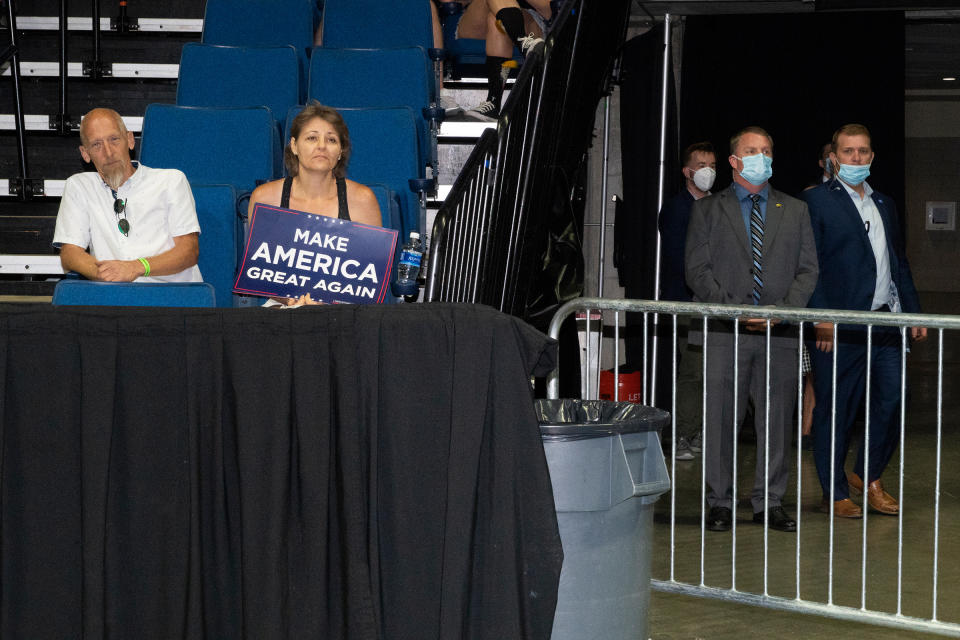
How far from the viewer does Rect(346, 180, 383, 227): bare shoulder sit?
3.92 meters

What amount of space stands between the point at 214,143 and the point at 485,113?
1.58 metres

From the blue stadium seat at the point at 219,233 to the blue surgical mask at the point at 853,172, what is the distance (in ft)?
9.01

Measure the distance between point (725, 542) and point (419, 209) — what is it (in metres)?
1.93

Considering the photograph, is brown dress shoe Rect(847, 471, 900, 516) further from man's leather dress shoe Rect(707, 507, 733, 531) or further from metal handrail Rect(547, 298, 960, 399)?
metal handrail Rect(547, 298, 960, 399)

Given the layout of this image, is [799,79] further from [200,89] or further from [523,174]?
[200,89]

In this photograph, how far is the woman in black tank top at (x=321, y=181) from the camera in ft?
12.8

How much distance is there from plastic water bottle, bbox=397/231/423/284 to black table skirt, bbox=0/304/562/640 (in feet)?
2.87

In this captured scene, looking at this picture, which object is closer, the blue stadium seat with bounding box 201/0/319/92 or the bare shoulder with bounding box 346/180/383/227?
the bare shoulder with bounding box 346/180/383/227

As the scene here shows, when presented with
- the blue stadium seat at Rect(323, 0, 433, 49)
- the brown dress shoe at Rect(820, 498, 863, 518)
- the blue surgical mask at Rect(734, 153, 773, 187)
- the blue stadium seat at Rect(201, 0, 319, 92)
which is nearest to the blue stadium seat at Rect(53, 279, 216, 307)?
the blue surgical mask at Rect(734, 153, 773, 187)

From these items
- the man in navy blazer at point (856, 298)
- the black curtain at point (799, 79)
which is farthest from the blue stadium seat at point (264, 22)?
the black curtain at point (799, 79)

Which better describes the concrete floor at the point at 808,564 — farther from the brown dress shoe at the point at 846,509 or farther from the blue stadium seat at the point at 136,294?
the blue stadium seat at the point at 136,294

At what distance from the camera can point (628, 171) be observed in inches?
288

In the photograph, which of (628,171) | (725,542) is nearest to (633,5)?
(628,171)

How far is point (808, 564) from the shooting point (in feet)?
13.8
